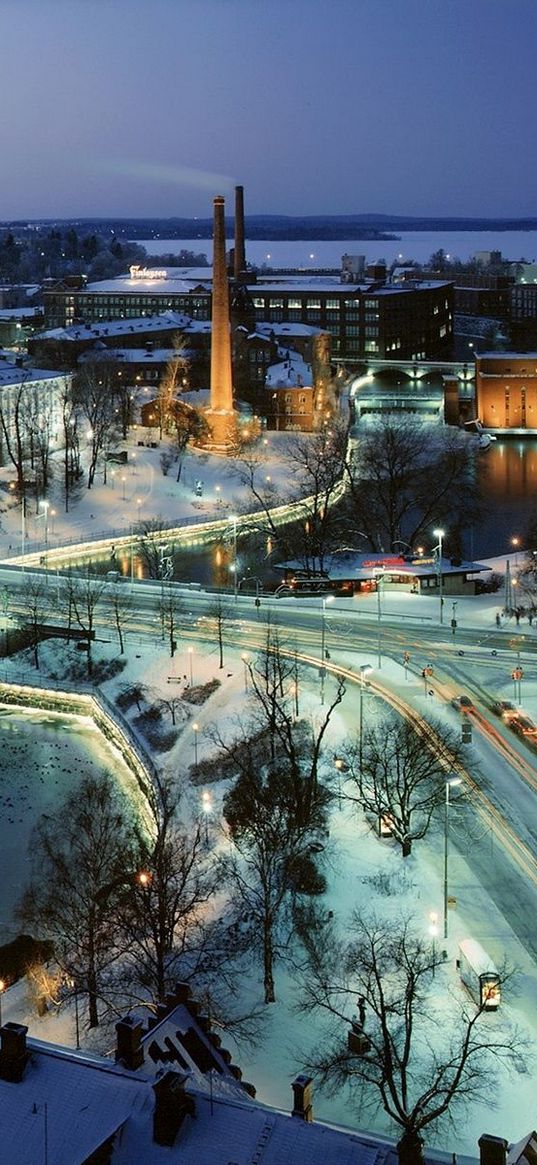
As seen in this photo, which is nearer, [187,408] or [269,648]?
[269,648]

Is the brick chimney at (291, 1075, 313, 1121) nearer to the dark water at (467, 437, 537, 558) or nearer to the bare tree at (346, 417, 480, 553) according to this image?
the bare tree at (346, 417, 480, 553)

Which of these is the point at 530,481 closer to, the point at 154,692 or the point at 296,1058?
the point at 154,692

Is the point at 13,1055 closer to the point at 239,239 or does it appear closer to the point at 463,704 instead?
the point at 463,704

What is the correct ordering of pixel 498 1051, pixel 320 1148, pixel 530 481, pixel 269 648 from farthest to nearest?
pixel 530 481
pixel 269 648
pixel 498 1051
pixel 320 1148

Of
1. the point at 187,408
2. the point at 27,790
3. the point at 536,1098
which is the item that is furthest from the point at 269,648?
the point at 187,408

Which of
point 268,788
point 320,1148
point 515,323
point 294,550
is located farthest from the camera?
point 515,323

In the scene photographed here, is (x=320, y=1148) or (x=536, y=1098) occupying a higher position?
(x=320, y=1148)

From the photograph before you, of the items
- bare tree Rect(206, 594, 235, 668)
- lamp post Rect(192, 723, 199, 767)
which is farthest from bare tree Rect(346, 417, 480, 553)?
lamp post Rect(192, 723, 199, 767)
